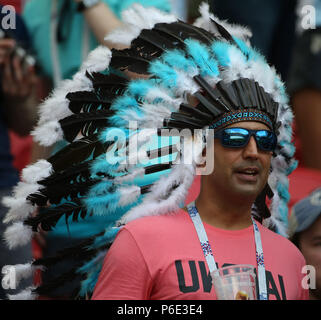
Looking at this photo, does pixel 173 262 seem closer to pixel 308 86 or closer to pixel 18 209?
pixel 18 209

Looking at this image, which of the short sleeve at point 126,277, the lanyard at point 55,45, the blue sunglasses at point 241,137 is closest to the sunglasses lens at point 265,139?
the blue sunglasses at point 241,137

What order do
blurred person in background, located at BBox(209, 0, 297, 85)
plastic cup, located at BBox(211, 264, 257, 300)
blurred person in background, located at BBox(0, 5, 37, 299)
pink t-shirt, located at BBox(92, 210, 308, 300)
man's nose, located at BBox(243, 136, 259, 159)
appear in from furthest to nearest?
blurred person in background, located at BBox(209, 0, 297, 85) → blurred person in background, located at BBox(0, 5, 37, 299) → man's nose, located at BBox(243, 136, 259, 159) → pink t-shirt, located at BBox(92, 210, 308, 300) → plastic cup, located at BBox(211, 264, 257, 300)

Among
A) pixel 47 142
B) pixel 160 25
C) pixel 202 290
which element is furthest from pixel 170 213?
pixel 160 25

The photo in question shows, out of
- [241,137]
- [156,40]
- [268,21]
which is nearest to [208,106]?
[241,137]

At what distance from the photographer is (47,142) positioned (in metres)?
2.79

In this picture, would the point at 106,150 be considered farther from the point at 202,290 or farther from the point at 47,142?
the point at 202,290

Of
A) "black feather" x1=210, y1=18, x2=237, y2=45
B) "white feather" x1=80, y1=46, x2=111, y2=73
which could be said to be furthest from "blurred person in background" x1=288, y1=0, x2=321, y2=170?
"white feather" x1=80, y1=46, x2=111, y2=73

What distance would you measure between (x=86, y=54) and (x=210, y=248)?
1.86 m

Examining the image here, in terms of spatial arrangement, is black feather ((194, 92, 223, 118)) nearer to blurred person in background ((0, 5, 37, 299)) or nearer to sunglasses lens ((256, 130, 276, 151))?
sunglasses lens ((256, 130, 276, 151))

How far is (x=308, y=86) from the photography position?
15.8ft

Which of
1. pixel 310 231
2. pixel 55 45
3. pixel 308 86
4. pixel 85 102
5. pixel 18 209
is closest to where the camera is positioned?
pixel 18 209

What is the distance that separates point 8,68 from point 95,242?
1.56 meters

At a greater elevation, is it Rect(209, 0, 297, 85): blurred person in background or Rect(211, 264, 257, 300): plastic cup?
Rect(209, 0, 297, 85): blurred person in background

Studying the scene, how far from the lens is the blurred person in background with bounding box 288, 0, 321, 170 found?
4.77 m
